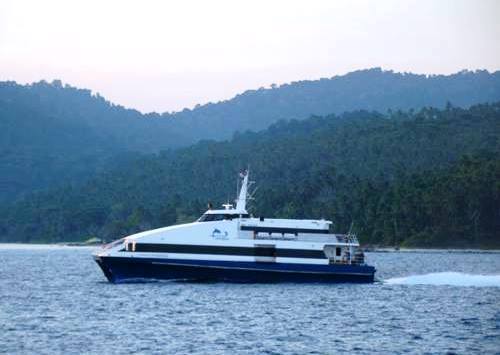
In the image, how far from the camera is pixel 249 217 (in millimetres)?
62562

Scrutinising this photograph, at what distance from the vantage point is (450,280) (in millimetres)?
71125

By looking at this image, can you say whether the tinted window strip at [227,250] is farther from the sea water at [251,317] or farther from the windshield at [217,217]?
the sea water at [251,317]

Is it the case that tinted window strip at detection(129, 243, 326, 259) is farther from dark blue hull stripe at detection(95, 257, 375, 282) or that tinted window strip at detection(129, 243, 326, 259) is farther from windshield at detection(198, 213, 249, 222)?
windshield at detection(198, 213, 249, 222)

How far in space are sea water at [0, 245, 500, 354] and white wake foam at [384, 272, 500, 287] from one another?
96mm

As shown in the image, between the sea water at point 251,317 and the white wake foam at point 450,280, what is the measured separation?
0.10m

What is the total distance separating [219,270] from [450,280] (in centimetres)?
1800

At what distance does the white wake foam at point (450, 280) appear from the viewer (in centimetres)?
6906

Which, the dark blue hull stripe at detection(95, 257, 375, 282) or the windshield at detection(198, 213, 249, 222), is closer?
the dark blue hull stripe at detection(95, 257, 375, 282)

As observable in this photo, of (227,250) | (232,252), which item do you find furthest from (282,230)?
(227,250)

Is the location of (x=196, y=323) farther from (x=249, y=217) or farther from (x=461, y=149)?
(x=461, y=149)

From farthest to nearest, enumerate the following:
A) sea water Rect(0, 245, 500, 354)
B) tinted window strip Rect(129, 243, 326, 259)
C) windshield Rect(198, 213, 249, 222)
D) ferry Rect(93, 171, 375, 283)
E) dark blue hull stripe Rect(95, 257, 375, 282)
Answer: windshield Rect(198, 213, 249, 222) → dark blue hull stripe Rect(95, 257, 375, 282) → ferry Rect(93, 171, 375, 283) → tinted window strip Rect(129, 243, 326, 259) → sea water Rect(0, 245, 500, 354)

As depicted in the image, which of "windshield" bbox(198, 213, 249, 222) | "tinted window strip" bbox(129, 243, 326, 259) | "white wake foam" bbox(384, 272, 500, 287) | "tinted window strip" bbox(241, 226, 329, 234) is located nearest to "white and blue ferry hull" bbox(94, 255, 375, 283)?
"tinted window strip" bbox(129, 243, 326, 259)

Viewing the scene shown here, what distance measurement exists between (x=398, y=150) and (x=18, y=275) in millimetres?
120675

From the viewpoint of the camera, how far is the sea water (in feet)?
133
